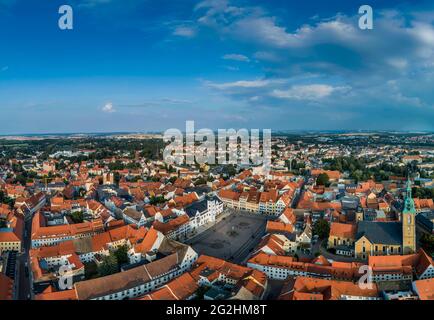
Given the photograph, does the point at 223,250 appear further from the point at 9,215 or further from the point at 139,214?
the point at 9,215

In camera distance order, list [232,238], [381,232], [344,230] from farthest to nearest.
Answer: [232,238] → [344,230] → [381,232]

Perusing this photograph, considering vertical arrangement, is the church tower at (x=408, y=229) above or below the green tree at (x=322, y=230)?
above

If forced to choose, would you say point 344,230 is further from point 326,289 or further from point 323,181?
point 323,181

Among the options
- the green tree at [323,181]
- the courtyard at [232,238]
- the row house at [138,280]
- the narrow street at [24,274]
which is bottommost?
the narrow street at [24,274]

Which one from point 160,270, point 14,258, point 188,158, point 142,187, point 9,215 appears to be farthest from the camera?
point 188,158

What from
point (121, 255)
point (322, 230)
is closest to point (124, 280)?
point (121, 255)

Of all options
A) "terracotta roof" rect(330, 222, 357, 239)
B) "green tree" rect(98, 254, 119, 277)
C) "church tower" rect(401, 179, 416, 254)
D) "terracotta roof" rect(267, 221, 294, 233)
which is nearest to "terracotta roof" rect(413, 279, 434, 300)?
"church tower" rect(401, 179, 416, 254)

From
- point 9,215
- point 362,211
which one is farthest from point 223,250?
point 9,215

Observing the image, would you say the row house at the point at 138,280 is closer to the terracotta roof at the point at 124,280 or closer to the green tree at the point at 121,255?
the terracotta roof at the point at 124,280

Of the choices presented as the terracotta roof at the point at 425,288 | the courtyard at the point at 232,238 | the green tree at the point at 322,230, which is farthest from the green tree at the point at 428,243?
the courtyard at the point at 232,238
